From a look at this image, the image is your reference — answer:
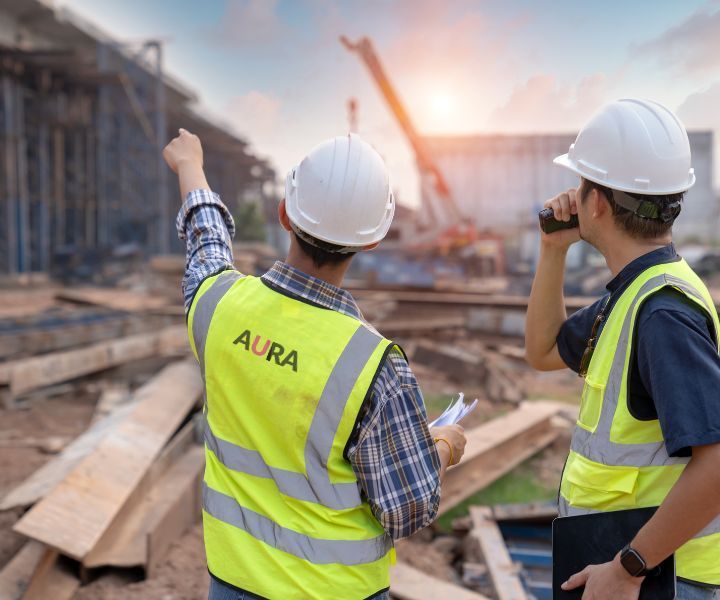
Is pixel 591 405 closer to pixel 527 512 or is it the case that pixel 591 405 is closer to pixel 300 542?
pixel 300 542

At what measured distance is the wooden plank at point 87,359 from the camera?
21.2 feet

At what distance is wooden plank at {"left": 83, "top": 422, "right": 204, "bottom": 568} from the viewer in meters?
3.38

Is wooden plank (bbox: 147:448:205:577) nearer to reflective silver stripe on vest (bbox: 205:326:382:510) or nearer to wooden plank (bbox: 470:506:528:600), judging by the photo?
wooden plank (bbox: 470:506:528:600)

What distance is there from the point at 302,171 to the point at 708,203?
37711 millimetres

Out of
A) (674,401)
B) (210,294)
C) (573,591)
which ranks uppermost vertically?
(210,294)

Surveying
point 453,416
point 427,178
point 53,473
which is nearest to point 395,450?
point 453,416

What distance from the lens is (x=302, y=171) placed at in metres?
1.66

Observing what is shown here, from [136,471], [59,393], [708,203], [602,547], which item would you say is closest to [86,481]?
[136,471]

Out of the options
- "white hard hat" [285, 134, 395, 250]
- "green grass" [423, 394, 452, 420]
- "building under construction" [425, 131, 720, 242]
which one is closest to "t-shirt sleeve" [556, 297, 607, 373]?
"white hard hat" [285, 134, 395, 250]

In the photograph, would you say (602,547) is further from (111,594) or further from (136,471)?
(136,471)

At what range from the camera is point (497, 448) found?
5352mm

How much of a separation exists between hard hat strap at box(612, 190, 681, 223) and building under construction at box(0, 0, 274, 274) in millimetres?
20636

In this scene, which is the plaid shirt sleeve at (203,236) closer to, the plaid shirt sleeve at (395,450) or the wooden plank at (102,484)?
the plaid shirt sleeve at (395,450)

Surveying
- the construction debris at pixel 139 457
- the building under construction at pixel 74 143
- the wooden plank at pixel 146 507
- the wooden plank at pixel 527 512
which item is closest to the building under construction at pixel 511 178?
the building under construction at pixel 74 143
